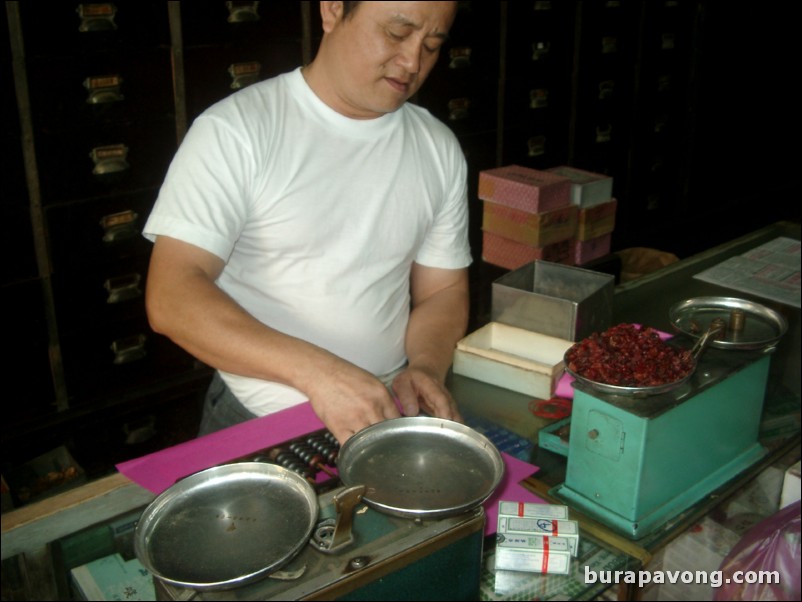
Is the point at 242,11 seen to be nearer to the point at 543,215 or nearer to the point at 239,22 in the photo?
the point at 239,22

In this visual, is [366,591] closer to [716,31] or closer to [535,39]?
[535,39]

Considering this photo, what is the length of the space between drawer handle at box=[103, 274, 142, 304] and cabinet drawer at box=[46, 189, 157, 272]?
66 millimetres

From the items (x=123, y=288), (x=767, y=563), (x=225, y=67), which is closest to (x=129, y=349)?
(x=123, y=288)

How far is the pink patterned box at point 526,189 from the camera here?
9.65 feet

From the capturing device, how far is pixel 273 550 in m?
0.75

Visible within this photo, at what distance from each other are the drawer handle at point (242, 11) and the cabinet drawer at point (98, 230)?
2.05ft

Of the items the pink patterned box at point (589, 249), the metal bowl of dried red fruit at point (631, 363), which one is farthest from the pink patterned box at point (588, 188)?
the metal bowl of dried red fruit at point (631, 363)

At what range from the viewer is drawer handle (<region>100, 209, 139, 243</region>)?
2537mm

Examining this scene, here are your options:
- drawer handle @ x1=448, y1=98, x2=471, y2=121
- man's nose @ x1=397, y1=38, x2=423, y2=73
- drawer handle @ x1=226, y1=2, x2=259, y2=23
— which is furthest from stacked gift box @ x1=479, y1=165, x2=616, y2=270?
man's nose @ x1=397, y1=38, x2=423, y2=73

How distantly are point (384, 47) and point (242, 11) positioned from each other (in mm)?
1750

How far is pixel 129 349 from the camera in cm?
274

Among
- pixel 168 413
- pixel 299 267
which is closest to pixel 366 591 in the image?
pixel 299 267

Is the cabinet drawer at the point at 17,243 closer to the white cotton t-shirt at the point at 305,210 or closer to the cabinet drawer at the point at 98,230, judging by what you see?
the cabinet drawer at the point at 98,230

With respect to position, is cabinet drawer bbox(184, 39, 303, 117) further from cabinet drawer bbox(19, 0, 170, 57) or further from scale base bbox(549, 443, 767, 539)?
scale base bbox(549, 443, 767, 539)
